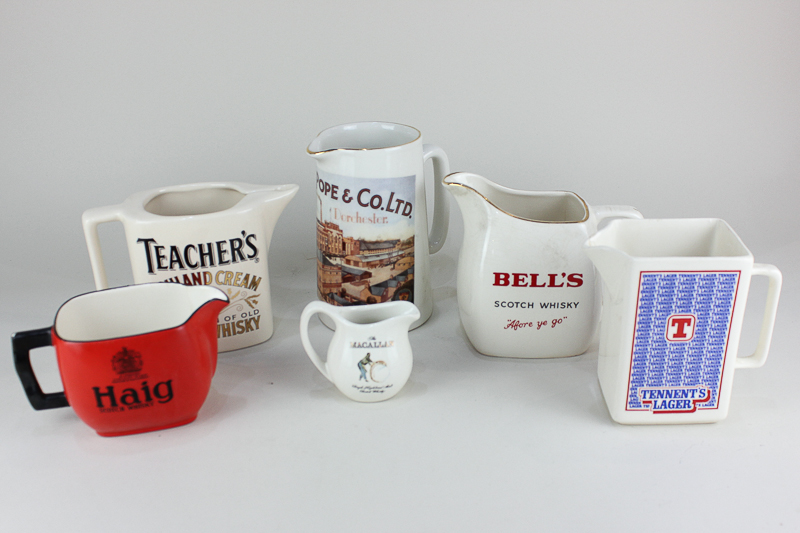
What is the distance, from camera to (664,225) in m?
1.00

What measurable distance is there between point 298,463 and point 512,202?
0.55 metres

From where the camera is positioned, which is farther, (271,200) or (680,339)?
(271,200)

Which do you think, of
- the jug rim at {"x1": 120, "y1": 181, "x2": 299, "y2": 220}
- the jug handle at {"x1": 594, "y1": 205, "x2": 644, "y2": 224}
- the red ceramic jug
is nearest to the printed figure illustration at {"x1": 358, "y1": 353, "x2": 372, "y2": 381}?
the red ceramic jug

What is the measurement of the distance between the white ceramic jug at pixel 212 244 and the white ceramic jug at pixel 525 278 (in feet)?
1.03

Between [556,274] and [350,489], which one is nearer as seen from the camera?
[350,489]

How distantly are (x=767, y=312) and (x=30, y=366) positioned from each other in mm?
968

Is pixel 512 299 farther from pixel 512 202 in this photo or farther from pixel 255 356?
pixel 255 356

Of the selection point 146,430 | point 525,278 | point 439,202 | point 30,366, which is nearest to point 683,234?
point 525,278

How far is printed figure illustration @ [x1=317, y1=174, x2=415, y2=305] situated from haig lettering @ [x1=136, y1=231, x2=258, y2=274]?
0.13 meters

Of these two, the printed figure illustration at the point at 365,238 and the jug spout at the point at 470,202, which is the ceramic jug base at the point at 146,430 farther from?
the jug spout at the point at 470,202

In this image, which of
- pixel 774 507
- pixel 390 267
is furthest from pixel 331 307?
pixel 774 507

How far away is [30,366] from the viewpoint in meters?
0.92

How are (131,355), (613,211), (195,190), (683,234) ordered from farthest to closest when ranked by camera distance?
(195,190), (613,211), (683,234), (131,355)

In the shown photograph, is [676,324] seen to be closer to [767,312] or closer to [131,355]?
[767,312]
